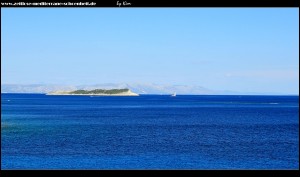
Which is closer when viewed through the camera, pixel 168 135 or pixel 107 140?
pixel 107 140

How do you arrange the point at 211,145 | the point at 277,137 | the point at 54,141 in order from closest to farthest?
the point at 211,145 → the point at 54,141 → the point at 277,137

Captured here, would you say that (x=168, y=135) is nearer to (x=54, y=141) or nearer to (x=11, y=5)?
(x=54, y=141)

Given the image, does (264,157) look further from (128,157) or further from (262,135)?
(262,135)

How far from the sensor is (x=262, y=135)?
6638cm

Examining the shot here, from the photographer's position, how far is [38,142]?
55.0 m
